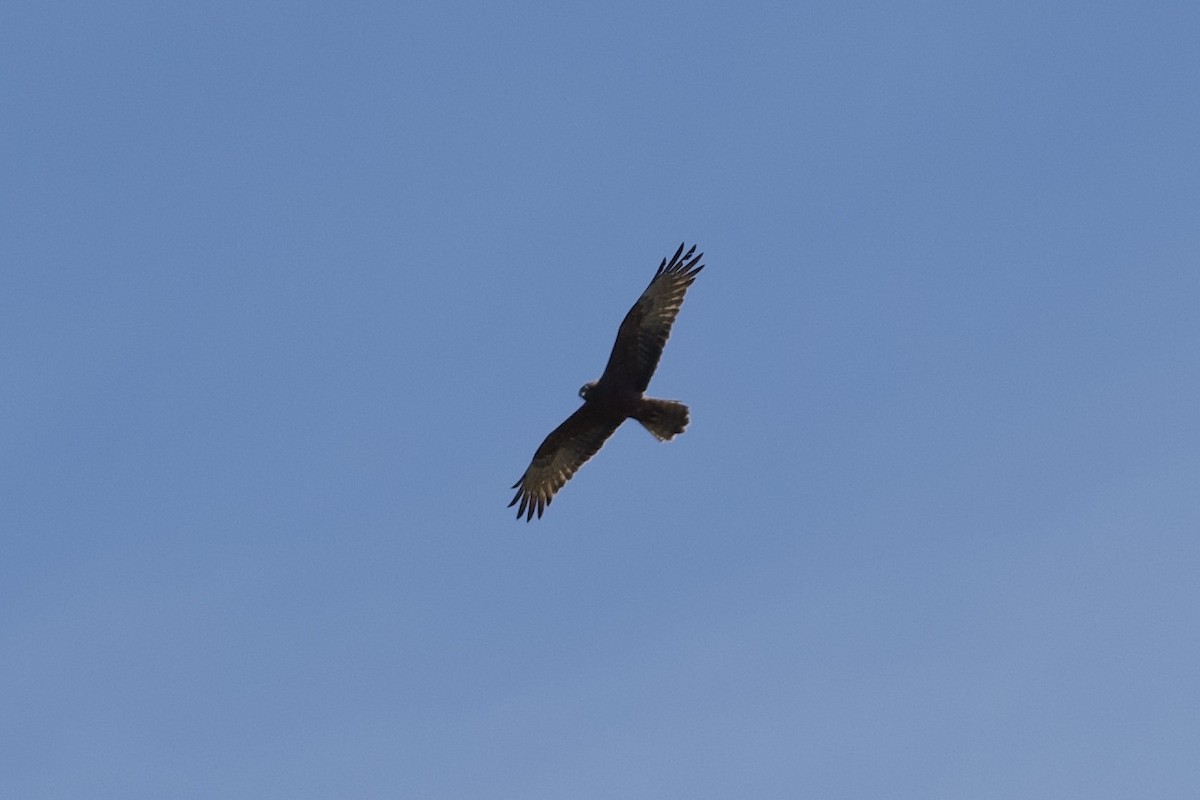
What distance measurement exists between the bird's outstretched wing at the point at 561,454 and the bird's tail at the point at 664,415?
0.50 meters

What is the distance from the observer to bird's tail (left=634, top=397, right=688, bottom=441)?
26.3 m

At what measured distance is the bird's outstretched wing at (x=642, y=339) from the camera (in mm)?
26188

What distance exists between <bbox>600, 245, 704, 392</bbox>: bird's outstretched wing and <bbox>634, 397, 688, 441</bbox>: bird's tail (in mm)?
224

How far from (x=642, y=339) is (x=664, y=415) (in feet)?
3.16

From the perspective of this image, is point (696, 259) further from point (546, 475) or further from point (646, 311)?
point (546, 475)

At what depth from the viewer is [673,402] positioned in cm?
2627

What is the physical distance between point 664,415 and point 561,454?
1.80 metres

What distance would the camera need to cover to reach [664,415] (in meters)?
26.3

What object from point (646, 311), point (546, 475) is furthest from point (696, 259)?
point (546, 475)

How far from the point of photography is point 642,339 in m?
26.3

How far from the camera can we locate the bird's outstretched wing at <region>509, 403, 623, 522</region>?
88.2 feet

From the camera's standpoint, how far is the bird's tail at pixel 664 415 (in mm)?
26281

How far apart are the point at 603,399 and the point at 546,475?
175cm

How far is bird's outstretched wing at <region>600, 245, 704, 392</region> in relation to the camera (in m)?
26.2
